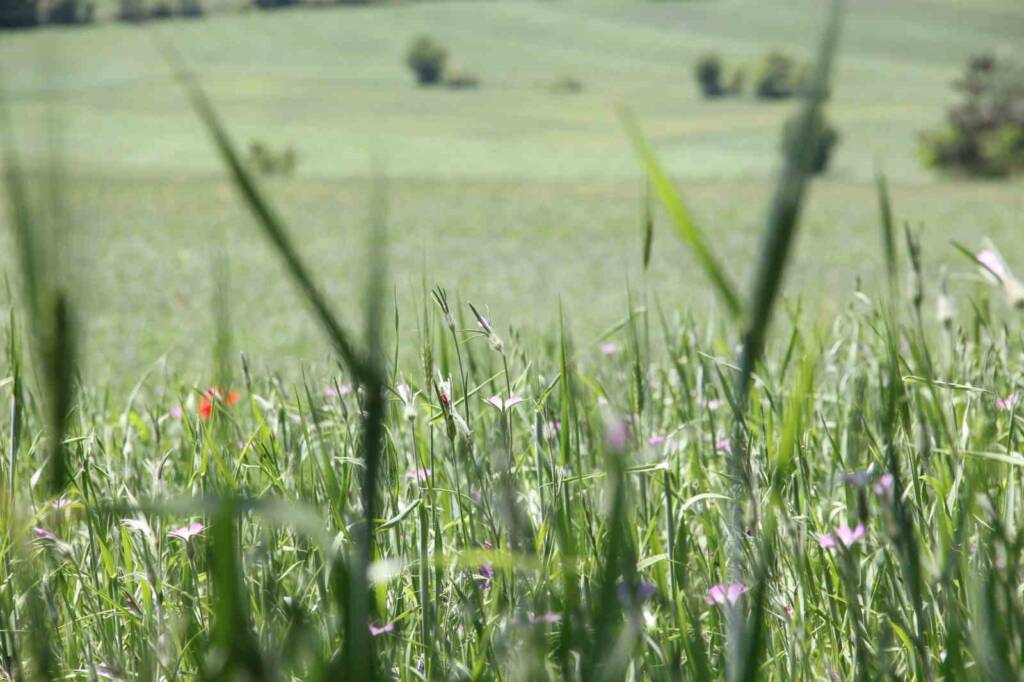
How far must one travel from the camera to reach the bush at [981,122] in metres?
34.0

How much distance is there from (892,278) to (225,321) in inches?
13.9

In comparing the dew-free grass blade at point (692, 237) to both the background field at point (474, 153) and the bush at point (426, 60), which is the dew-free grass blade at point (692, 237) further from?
the bush at point (426, 60)

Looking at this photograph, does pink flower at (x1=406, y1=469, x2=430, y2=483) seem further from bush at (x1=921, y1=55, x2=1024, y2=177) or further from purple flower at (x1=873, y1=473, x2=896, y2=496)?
bush at (x1=921, y1=55, x2=1024, y2=177)

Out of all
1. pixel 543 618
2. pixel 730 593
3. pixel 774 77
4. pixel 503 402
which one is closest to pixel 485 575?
pixel 503 402

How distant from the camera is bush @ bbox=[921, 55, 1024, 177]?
111 ft

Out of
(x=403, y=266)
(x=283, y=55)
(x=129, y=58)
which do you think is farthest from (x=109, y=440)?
(x=283, y=55)

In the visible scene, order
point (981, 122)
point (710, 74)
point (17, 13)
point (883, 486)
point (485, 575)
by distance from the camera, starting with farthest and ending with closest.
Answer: point (710, 74)
point (981, 122)
point (485, 575)
point (17, 13)
point (883, 486)

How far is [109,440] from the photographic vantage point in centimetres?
195

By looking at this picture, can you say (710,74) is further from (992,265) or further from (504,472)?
(504,472)

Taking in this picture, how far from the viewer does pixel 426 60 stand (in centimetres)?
6138

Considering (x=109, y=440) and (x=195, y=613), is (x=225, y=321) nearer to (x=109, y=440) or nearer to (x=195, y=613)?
(x=195, y=613)

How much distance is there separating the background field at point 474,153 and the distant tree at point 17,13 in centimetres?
3

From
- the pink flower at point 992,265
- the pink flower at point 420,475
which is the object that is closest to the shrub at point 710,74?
the pink flower at point 420,475

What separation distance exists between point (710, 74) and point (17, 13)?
210 feet
